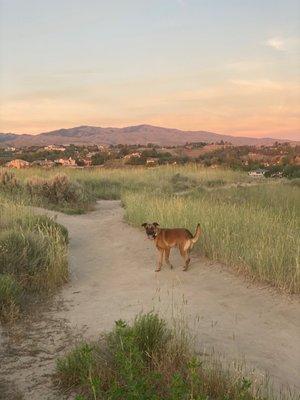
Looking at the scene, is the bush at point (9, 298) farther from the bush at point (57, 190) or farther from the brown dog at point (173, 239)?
the bush at point (57, 190)

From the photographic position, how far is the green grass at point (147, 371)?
389cm

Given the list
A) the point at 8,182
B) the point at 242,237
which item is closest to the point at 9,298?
the point at 242,237

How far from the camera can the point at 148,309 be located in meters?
6.80

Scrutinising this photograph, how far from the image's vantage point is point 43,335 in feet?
20.1

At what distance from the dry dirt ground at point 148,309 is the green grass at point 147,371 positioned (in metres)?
0.31

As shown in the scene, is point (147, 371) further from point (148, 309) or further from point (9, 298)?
point (9, 298)

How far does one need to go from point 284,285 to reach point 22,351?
3.82 meters

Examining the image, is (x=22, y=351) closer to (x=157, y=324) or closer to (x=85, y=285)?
(x=157, y=324)

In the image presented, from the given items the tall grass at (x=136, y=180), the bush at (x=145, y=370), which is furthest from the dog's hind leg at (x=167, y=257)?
the tall grass at (x=136, y=180)

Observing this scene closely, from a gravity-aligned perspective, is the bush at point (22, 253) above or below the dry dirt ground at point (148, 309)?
above

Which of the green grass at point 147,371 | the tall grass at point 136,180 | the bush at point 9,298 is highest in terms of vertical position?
the green grass at point 147,371

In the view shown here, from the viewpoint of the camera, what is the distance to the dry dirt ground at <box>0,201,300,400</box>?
17.1ft

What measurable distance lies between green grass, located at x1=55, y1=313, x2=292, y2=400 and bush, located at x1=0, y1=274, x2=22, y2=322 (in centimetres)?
163

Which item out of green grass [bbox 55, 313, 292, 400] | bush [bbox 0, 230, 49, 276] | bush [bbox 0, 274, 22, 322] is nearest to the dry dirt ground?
bush [bbox 0, 274, 22, 322]
